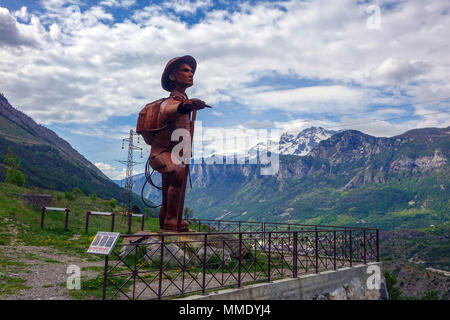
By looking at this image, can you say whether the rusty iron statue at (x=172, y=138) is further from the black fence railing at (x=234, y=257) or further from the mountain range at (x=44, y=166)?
the mountain range at (x=44, y=166)

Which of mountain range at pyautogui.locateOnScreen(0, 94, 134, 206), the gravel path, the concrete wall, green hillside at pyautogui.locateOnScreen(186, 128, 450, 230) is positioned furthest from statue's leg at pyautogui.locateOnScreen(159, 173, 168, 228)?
green hillside at pyautogui.locateOnScreen(186, 128, 450, 230)

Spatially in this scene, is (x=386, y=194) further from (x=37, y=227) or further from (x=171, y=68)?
(x=37, y=227)

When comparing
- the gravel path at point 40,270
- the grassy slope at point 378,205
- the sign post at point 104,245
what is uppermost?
the sign post at point 104,245

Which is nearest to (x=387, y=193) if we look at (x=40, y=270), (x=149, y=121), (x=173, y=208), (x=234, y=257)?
(x=234, y=257)

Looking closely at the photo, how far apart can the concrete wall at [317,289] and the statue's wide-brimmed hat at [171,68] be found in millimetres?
8398

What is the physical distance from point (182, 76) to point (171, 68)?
53 centimetres

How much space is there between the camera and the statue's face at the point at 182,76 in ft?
44.5

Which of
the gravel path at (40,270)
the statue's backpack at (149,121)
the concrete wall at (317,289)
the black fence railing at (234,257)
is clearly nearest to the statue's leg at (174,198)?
the black fence railing at (234,257)

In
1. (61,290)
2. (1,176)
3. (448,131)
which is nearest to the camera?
(61,290)

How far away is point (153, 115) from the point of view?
42.7 ft

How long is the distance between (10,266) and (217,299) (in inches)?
228

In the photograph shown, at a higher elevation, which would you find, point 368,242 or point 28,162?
point 28,162
